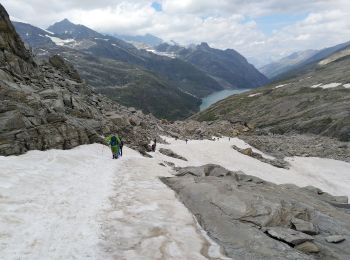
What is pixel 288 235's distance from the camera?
1688 centimetres

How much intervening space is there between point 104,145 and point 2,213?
21342 mm

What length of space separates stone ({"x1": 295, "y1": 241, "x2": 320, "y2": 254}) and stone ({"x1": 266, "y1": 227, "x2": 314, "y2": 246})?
0.22 metres

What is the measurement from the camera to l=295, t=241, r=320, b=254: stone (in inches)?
639

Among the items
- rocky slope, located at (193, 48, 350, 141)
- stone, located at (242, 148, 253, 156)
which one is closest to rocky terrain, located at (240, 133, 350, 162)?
stone, located at (242, 148, 253, 156)

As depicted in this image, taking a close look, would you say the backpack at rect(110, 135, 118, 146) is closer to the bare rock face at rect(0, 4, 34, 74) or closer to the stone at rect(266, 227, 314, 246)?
the bare rock face at rect(0, 4, 34, 74)

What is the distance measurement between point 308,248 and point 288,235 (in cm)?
97

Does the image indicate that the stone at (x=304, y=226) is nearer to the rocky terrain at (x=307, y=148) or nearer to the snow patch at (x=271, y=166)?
the snow patch at (x=271, y=166)

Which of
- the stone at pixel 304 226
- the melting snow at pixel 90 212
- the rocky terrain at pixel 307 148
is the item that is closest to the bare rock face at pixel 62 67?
the rocky terrain at pixel 307 148

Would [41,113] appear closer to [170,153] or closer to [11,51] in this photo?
[11,51]

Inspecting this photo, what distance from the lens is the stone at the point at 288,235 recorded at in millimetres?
16547

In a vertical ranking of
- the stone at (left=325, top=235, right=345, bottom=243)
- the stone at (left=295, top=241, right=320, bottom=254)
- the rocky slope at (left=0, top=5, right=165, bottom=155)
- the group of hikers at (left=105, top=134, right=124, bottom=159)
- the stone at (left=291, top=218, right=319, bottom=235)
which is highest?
the rocky slope at (left=0, top=5, right=165, bottom=155)

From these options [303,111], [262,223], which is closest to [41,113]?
[262,223]

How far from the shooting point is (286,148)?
64938mm

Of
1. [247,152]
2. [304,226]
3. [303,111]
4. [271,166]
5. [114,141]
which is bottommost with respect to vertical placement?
[271,166]
